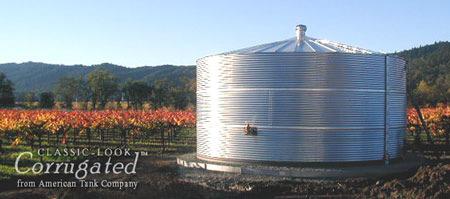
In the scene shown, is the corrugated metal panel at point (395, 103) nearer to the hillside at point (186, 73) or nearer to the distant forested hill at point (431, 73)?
the distant forested hill at point (431, 73)

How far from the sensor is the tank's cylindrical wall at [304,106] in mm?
18734

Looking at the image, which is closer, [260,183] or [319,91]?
[260,183]

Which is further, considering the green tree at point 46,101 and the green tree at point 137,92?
the green tree at point 137,92

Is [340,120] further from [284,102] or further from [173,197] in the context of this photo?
[173,197]

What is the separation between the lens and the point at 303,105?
18.7m

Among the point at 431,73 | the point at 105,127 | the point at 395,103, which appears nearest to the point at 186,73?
the point at 431,73

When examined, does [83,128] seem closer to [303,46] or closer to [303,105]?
[303,46]

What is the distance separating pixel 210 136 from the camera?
20.5 meters

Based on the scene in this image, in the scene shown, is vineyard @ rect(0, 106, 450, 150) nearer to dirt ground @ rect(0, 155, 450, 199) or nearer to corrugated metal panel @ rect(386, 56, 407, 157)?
corrugated metal panel @ rect(386, 56, 407, 157)

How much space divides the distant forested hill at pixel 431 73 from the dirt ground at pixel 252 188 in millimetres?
53201

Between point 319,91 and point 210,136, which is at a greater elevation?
point 319,91

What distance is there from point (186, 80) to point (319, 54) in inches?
3635

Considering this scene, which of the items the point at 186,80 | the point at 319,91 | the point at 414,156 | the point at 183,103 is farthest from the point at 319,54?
the point at 186,80

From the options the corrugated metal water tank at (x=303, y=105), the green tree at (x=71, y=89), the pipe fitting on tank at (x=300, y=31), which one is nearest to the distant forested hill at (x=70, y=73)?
the green tree at (x=71, y=89)
